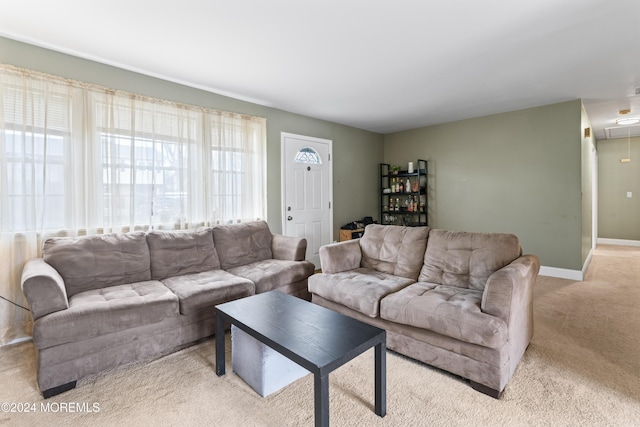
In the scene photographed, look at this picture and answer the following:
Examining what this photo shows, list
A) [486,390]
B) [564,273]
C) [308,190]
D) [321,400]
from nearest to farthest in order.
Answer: [321,400] → [486,390] → [564,273] → [308,190]

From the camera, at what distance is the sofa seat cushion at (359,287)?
2350 mm

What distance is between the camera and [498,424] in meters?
1.59

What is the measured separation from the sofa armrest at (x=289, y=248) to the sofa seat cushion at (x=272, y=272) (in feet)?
0.38

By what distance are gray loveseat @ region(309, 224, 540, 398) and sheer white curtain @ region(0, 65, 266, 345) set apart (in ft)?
5.86

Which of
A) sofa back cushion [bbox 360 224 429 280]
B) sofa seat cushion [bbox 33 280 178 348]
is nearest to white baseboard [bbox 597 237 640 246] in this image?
sofa back cushion [bbox 360 224 429 280]

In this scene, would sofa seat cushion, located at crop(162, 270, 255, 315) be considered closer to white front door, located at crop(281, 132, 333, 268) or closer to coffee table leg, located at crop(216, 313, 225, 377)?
coffee table leg, located at crop(216, 313, 225, 377)

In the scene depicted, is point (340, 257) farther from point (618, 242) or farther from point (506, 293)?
point (618, 242)

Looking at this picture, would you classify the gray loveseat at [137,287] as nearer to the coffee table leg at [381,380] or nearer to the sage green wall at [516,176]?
the coffee table leg at [381,380]

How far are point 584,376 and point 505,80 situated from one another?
3007mm

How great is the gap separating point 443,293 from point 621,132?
696cm

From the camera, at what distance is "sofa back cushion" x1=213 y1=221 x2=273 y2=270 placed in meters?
3.36

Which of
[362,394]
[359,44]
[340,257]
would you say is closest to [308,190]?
[340,257]

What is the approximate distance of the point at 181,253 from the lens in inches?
120

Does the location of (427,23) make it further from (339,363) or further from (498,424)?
(498,424)
